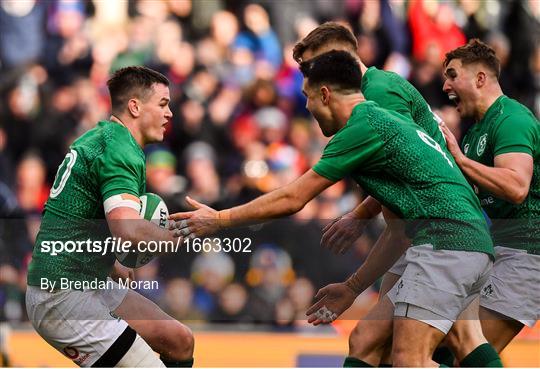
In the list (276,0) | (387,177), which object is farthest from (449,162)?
(276,0)

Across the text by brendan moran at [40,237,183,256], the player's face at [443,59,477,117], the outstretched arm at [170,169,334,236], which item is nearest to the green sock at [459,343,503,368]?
the outstretched arm at [170,169,334,236]

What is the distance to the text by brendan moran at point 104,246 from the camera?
6.14 meters

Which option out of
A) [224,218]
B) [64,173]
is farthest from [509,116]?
[64,173]

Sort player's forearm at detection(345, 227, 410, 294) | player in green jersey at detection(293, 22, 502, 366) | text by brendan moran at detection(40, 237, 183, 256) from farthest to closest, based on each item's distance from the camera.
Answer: player's forearm at detection(345, 227, 410, 294)
player in green jersey at detection(293, 22, 502, 366)
text by brendan moran at detection(40, 237, 183, 256)

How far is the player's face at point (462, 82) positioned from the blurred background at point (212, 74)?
3634 millimetres

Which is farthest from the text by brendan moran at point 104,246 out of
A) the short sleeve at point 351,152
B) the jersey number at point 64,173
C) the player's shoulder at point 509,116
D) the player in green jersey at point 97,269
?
the player's shoulder at point 509,116

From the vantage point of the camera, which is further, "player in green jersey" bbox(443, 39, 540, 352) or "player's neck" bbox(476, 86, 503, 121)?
"player's neck" bbox(476, 86, 503, 121)

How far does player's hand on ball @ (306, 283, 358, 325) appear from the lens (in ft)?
22.5

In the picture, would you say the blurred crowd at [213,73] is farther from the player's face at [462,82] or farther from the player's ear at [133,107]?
the player's ear at [133,107]

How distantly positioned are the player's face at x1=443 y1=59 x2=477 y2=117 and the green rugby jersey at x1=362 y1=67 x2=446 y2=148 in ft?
1.80

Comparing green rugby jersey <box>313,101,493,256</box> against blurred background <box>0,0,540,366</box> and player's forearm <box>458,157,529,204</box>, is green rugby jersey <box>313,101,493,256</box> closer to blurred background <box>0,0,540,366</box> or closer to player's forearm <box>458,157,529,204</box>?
player's forearm <box>458,157,529,204</box>

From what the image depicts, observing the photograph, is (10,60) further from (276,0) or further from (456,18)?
(456,18)

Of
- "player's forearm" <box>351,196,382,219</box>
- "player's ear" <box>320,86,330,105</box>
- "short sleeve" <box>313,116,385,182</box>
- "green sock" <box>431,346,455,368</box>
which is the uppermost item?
"player's ear" <box>320,86,330,105</box>

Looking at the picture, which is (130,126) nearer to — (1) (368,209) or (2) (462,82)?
(1) (368,209)
